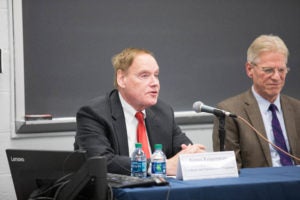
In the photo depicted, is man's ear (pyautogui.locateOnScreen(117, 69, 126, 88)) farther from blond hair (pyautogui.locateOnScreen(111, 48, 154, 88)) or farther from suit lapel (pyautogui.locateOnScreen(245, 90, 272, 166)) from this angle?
suit lapel (pyautogui.locateOnScreen(245, 90, 272, 166))

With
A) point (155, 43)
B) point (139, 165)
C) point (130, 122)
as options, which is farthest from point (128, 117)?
point (155, 43)

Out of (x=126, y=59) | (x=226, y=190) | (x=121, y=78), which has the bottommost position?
(x=226, y=190)

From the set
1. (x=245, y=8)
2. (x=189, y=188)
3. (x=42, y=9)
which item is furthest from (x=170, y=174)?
(x=245, y=8)

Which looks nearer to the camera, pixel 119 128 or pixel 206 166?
pixel 206 166

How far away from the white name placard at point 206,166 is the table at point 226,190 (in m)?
0.05

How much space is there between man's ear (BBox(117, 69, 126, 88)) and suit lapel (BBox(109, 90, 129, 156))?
0.13 m

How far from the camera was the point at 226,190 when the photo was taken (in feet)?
8.20

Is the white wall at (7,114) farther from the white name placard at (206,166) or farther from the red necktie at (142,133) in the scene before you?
the white name placard at (206,166)

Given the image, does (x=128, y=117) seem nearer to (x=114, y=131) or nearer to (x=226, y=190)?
(x=114, y=131)

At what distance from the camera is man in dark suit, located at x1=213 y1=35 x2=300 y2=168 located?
→ 141 inches

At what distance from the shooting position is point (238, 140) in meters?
3.63

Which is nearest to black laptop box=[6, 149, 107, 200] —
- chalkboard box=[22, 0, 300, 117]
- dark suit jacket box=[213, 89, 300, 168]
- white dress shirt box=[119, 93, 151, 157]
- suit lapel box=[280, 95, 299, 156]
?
white dress shirt box=[119, 93, 151, 157]

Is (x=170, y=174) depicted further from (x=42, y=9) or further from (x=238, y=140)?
(x=42, y=9)

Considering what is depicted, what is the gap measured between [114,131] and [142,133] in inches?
7.7
